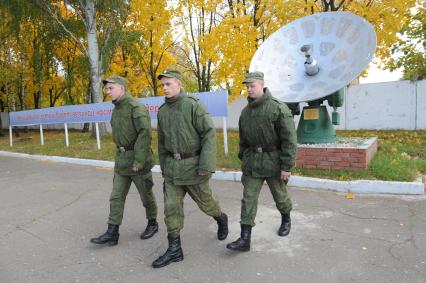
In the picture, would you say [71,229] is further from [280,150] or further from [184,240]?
[280,150]

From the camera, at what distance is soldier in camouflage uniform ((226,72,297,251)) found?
140 inches

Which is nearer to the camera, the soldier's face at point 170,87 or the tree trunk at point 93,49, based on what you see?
the soldier's face at point 170,87

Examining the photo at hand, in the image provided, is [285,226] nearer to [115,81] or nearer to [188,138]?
[188,138]

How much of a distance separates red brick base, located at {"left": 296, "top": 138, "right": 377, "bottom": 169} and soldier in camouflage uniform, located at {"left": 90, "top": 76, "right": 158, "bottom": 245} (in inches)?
135

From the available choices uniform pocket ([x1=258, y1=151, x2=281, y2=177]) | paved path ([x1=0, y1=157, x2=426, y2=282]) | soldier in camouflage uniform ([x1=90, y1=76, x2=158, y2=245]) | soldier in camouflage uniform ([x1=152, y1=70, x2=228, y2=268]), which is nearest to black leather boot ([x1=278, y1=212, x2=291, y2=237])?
paved path ([x1=0, y1=157, x2=426, y2=282])

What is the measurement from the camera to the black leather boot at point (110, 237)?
12.9 ft

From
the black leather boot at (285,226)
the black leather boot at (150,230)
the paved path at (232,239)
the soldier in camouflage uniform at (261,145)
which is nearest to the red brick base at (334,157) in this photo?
the paved path at (232,239)

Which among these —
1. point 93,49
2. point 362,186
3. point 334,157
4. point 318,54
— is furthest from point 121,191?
point 93,49

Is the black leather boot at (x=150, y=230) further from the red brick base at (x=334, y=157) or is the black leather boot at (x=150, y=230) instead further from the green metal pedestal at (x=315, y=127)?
the green metal pedestal at (x=315, y=127)

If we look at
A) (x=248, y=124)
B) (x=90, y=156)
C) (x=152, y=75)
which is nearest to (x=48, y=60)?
(x=152, y=75)

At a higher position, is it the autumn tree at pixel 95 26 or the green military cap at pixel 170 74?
the autumn tree at pixel 95 26

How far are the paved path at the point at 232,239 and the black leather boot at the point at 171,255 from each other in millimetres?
68

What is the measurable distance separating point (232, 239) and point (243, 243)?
1.34 feet

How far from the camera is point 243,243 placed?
3.59m
